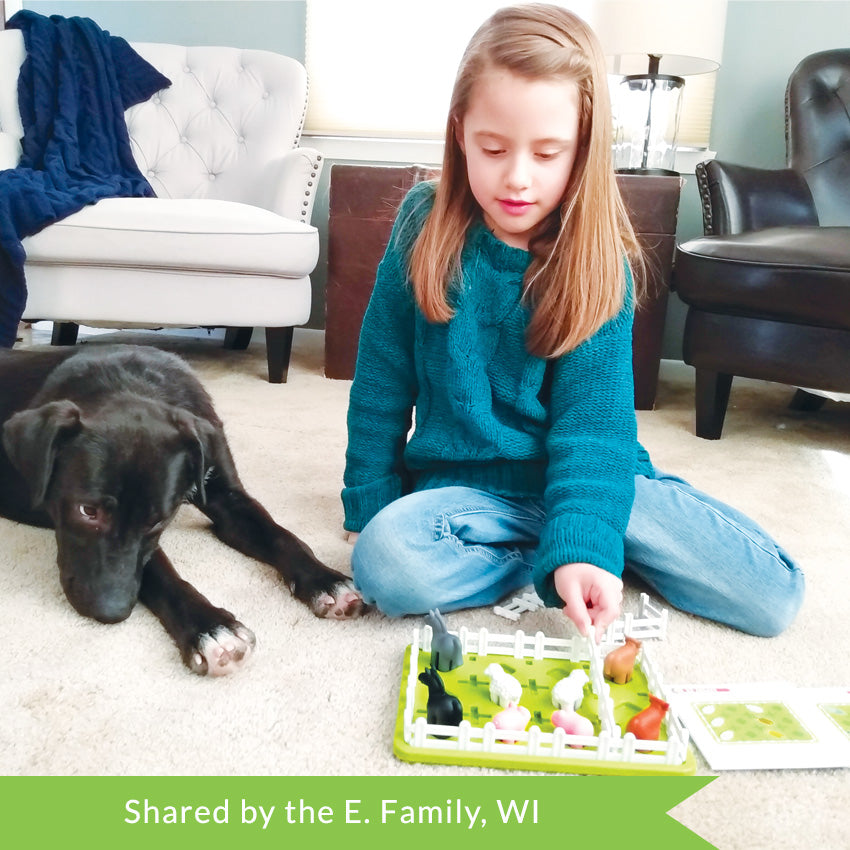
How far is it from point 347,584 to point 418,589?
12 centimetres

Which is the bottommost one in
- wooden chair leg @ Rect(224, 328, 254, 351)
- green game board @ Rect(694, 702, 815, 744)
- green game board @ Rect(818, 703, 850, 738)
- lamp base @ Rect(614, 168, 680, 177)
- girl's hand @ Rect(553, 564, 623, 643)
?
wooden chair leg @ Rect(224, 328, 254, 351)

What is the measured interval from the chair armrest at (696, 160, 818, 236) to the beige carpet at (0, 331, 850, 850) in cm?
89

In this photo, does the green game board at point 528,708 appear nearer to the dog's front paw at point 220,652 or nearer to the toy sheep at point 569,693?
the toy sheep at point 569,693

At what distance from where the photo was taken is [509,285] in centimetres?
109

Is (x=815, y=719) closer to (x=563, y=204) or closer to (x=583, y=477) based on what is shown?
(x=583, y=477)

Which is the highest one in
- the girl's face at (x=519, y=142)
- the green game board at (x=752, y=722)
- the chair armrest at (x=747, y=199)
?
the girl's face at (x=519, y=142)

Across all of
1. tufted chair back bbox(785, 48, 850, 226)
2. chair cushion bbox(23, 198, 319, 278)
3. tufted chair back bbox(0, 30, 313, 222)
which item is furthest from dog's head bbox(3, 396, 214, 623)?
tufted chair back bbox(785, 48, 850, 226)

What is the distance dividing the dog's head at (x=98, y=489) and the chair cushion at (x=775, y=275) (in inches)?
54.9

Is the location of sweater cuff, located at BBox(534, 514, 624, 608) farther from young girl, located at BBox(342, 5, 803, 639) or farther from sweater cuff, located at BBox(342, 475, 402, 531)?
sweater cuff, located at BBox(342, 475, 402, 531)

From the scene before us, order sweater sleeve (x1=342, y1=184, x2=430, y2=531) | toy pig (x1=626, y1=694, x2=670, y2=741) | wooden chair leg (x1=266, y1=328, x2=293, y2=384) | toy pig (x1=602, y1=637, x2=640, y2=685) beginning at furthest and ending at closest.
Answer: wooden chair leg (x1=266, y1=328, x2=293, y2=384) < sweater sleeve (x1=342, y1=184, x2=430, y2=531) < toy pig (x1=602, y1=637, x2=640, y2=685) < toy pig (x1=626, y1=694, x2=670, y2=741)

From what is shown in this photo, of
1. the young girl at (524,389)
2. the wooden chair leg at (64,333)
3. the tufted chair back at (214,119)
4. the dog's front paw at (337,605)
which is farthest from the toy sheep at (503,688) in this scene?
the wooden chair leg at (64,333)

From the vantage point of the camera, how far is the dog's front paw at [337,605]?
41.6 inches

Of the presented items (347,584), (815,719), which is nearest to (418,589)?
(347,584)

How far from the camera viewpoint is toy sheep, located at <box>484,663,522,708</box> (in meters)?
0.84
